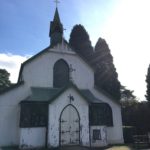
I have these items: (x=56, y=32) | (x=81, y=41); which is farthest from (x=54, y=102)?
(x=81, y=41)

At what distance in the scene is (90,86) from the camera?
874 inches

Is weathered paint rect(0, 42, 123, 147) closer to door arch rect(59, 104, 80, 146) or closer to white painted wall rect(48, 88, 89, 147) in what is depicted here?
white painted wall rect(48, 88, 89, 147)

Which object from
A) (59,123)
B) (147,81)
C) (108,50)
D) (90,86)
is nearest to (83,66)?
(90,86)

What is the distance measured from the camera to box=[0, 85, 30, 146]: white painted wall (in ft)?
58.2

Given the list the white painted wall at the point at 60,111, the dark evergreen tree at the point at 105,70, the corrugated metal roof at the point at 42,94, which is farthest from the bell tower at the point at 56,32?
the dark evergreen tree at the point at 105,70

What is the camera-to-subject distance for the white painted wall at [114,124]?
21172 mm

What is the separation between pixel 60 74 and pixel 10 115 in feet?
20.8

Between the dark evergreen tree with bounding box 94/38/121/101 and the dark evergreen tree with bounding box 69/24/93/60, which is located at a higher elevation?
the dark evergreen tree with bounding box 69/24/93/60

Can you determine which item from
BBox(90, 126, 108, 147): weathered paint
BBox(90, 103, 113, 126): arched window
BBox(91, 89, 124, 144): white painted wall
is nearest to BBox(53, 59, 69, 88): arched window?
BBox(91, 89, 124, 144): white painted wall

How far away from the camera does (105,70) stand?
1234 inches

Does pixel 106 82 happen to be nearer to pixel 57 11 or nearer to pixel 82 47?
pixel 82 47

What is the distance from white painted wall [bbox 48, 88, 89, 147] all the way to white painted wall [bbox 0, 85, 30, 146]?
323 centimetres

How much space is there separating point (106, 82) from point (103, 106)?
10.4 m

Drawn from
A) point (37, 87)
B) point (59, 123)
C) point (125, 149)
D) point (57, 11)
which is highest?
point (57, 11)
